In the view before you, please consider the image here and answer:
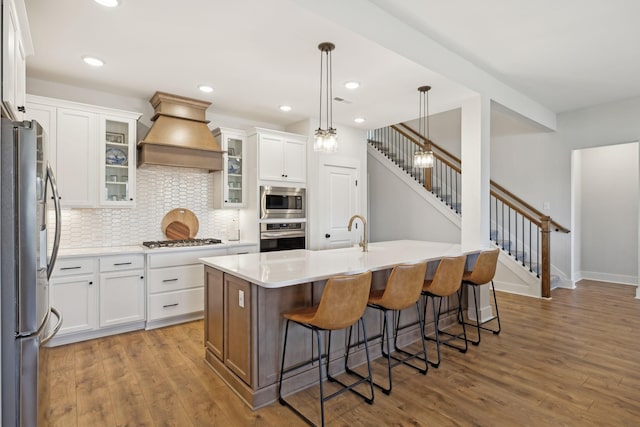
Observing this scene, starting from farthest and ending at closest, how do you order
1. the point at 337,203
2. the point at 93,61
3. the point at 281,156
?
the point at 337,203 < the point at 281,156 < the point at 93,61

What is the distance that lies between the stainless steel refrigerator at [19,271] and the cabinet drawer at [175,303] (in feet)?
7.52

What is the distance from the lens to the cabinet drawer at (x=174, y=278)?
12.4 feet

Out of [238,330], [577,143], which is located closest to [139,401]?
[238,330]

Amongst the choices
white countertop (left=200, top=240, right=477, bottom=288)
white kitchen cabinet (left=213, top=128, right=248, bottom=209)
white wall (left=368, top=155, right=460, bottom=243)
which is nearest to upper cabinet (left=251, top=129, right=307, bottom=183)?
white kitchen cabinet (left=213, top=128, right=248, bottom=209)

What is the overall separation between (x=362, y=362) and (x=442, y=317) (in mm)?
1318

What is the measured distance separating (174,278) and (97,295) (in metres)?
0.74

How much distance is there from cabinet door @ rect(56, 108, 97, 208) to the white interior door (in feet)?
9.26

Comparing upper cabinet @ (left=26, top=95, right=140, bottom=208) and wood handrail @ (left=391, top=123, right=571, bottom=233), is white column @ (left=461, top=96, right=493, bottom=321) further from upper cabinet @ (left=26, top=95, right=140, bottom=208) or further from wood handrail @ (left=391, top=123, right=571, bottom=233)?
upper cabinet @ (left=26, top=95, right=140, bottom=208)

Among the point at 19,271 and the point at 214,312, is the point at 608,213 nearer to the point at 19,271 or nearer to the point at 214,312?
the point at 214,312

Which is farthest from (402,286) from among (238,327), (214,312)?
(214,312)

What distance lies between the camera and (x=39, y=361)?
1.59 metres

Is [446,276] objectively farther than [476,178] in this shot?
No

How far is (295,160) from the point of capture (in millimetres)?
4945

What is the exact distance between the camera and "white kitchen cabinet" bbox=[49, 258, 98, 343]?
3260mm
